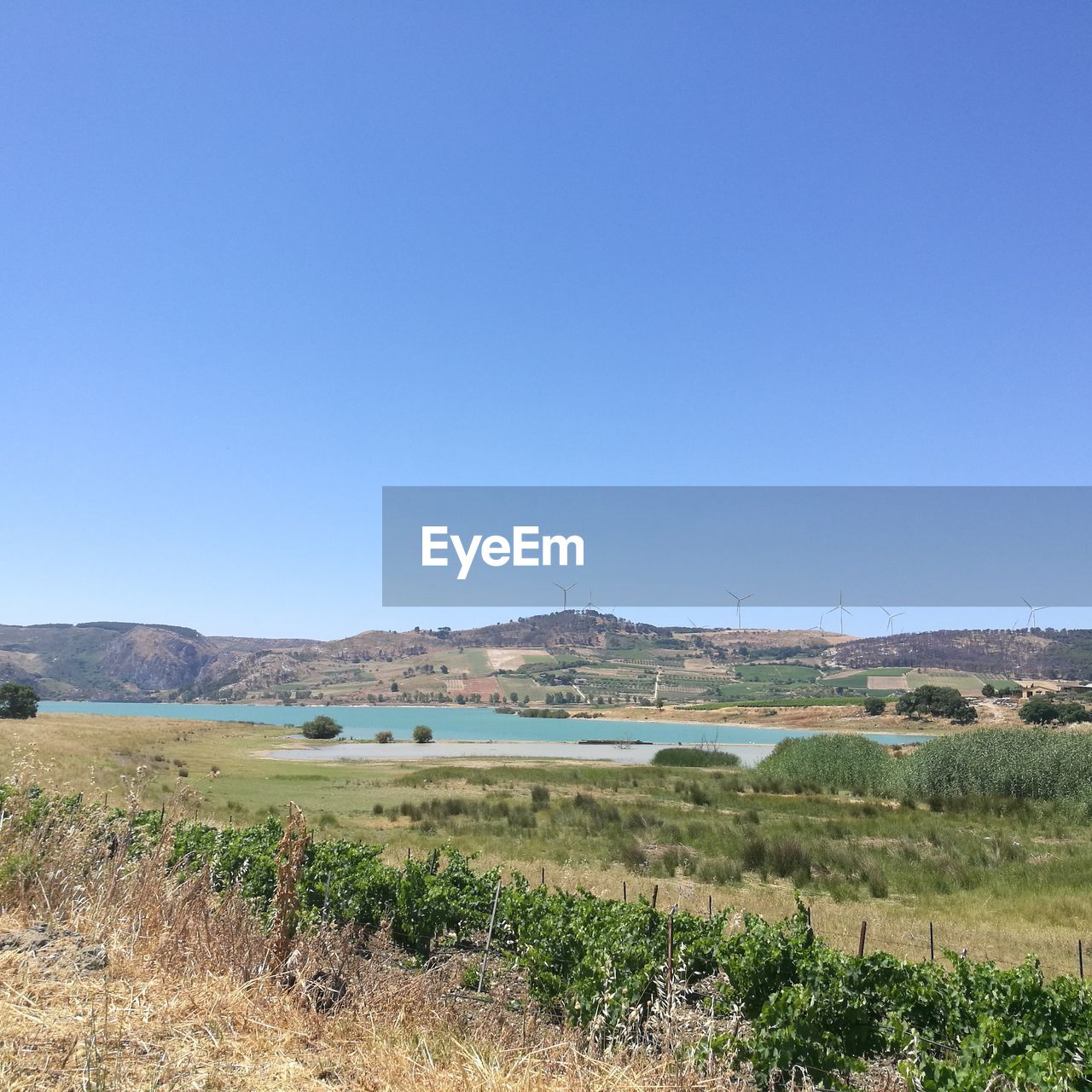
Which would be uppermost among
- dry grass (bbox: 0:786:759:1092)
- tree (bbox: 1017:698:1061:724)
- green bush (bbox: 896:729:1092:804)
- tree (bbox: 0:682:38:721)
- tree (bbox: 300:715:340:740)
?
dry grass (bbox: 0:786:759:1092)

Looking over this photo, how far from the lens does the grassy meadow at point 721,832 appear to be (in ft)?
52.3

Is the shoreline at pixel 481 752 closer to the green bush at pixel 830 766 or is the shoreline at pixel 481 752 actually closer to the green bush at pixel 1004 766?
the green bush at pixel 830 766

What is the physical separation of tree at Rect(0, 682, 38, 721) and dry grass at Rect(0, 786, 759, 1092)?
83965 mm

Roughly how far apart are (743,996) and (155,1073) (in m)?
5.09

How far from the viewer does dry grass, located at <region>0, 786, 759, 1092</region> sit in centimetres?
385

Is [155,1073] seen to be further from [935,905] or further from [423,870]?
[935,905]

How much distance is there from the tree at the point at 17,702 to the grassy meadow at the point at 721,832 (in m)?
31.5

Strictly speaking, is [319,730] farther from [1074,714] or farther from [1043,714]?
[1074,714]

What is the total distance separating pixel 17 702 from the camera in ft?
252

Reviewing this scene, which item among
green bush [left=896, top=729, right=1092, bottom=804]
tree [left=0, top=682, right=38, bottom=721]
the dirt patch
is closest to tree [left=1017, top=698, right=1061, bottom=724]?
green bush [left=896, top=729, right=1092, bottom=804]

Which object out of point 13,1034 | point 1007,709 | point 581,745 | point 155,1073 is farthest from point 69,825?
point 1007,709

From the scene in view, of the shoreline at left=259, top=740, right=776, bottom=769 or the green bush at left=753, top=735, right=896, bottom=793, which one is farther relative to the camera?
the shoreline at left=259, top=740, right=776, bottom=769

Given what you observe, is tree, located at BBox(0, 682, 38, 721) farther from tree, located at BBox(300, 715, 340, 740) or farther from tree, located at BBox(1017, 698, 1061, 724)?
tree, located at BBox(1017, 698, 1061, 724)

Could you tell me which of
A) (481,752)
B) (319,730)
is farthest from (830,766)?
(319,730)
